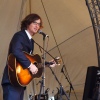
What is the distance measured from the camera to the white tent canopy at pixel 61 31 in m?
4.75

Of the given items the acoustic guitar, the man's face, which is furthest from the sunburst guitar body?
the man's face

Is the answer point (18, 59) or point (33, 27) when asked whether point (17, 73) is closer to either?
point (18, 59)

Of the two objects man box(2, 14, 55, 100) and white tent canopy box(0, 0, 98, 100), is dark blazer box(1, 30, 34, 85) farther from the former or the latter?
white tent canopy box(0, 0, 98, 100)

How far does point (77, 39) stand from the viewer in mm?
6410

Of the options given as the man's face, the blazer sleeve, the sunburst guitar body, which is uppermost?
the man's face

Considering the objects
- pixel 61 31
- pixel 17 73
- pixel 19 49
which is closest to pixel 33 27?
pixel 19 49

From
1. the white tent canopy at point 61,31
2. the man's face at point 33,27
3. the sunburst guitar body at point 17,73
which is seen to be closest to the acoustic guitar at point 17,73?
the sunburst guitar body at point 17,73

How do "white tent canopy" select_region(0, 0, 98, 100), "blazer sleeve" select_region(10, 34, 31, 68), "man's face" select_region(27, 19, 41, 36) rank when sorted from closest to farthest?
"blazer sleeve" select_region(10, 34, 31, 68) → "man's face" select_region(27, 19, 41, 36) → "white tent canopy" select_region(0, 0, 98, 100)

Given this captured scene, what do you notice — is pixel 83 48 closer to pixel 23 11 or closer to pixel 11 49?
pixel 23 11

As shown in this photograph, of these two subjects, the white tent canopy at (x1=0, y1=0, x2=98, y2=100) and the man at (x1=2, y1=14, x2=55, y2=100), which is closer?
the man at (x1=2, y1=14, x2=55, y2=100)

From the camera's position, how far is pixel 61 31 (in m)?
5.88

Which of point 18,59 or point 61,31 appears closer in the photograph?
point 18,59

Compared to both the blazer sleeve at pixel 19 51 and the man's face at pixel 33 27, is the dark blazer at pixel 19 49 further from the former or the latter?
the man's face at pixel 33 27

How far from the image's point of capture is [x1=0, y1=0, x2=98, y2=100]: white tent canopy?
475 cm
